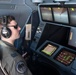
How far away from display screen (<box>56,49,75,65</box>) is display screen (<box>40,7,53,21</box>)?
19.6 inches

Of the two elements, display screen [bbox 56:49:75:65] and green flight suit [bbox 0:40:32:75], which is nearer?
green flight suit [bbox 0:40:32:75]

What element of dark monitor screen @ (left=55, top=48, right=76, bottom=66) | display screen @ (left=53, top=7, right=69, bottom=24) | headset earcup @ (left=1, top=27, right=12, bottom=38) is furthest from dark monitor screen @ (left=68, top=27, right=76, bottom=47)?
headset earcup @ (left=1, top=27, right=12, bottom=38)

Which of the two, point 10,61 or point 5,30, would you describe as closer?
point 10,61

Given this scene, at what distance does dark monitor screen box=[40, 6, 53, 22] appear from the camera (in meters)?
2.78

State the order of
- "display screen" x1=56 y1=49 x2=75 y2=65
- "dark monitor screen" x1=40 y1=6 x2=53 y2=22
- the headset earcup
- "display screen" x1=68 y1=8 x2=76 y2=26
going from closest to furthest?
the headset earcup
"display screen" x1=68 y1=8 x2=76 y2=26
"display screen" x1=56 y1=49 x2=75 y2=65
"dark monitor screen" x1=40 y1=6 x2=53 y2=22

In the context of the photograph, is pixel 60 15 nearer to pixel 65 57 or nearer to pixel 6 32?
pixel 65 57

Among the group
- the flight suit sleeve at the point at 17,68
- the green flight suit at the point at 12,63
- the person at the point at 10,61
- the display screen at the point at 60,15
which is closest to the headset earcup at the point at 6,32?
the person at the point at 10,61

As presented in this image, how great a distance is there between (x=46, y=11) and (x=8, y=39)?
3.02ft

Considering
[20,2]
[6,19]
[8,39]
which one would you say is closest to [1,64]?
[8,39]

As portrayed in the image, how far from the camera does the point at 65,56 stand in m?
2.59

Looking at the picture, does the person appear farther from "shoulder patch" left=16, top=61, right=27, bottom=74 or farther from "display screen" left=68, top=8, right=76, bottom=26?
"display screen" left=68, top=8, right=76, bottom=26

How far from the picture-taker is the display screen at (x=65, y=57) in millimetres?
2467

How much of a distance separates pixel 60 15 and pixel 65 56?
528mm

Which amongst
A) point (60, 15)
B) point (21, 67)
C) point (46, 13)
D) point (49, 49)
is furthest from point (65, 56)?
point (21, 67)
